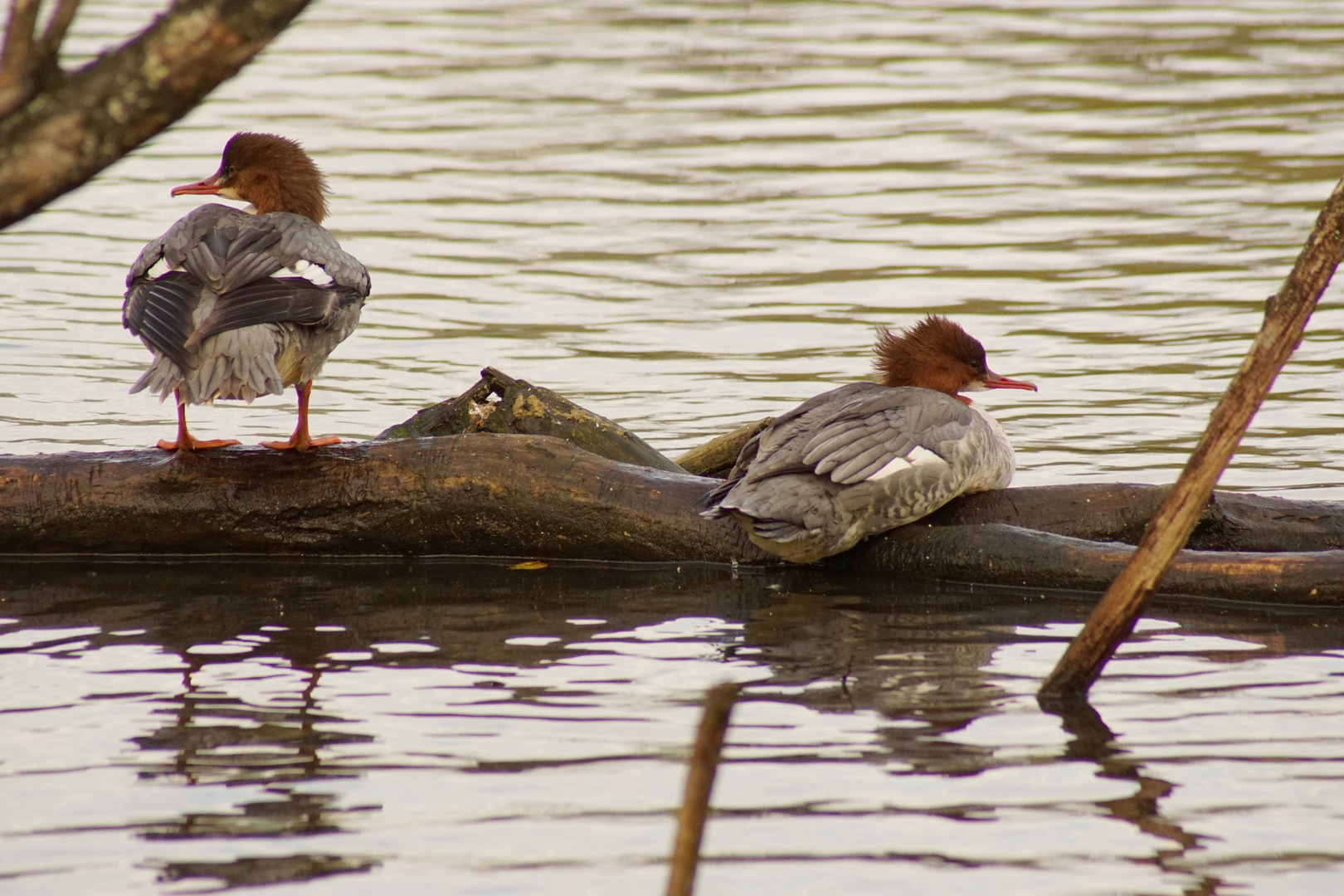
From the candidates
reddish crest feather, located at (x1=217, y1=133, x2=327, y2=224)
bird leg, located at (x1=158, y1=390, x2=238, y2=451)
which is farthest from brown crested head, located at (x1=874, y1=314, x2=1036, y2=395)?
bird leg, located at (x1=158, y1=390, x2=238, y2=451)

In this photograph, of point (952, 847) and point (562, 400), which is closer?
point (952, 847)

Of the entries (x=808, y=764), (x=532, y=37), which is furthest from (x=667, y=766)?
(x=532, y=37)

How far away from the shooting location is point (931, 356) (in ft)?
21.9

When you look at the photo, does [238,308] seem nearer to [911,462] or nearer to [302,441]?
[302,441]

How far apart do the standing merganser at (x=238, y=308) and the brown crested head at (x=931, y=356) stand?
6.64ft

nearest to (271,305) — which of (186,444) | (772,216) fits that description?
(186,444)

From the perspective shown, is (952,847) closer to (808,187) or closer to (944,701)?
(944,701)

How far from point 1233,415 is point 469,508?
2834 millimetres

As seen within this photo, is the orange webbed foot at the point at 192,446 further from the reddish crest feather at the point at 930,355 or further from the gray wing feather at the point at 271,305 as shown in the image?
the reddish crest feather at the point at 930,355

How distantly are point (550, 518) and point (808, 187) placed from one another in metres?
7.67

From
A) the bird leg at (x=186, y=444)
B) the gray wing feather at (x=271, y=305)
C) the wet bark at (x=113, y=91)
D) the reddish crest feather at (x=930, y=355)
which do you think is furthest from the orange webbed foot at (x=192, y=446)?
the wet bark at (x=113, y=91)

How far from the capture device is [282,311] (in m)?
5.77

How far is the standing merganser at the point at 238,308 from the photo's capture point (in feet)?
18.6

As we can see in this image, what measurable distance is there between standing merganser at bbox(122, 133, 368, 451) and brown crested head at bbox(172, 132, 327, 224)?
83 mm
